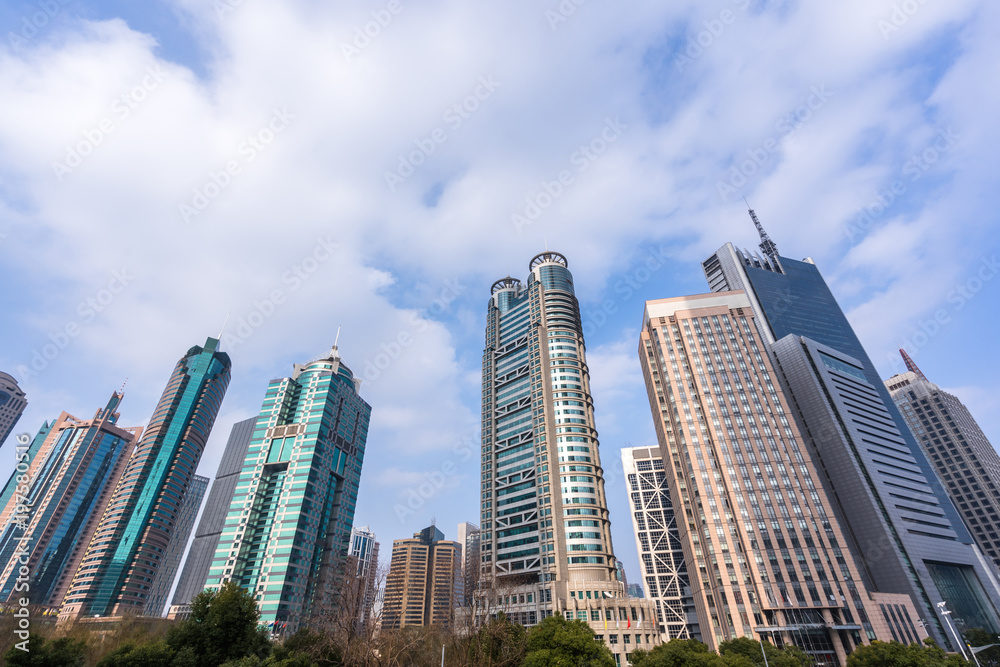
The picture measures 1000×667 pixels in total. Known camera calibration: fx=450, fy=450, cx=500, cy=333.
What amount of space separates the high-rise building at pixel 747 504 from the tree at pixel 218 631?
71345mm

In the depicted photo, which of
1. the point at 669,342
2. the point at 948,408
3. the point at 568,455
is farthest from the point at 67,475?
the point at 948,408

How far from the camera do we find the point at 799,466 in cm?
8762

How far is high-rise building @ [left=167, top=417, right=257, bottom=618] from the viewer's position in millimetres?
152125

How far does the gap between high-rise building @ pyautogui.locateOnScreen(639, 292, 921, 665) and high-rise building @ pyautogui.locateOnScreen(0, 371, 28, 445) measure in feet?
844

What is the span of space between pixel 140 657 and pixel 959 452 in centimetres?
20940

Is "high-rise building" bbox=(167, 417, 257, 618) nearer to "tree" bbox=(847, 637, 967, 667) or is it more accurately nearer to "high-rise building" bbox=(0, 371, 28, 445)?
"high-rise building" bbox=(0, 371, 28, 445)

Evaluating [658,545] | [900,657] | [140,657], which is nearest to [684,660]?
[900,657]

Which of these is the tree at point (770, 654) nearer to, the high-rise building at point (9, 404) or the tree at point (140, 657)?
the tree at point (140, 657)

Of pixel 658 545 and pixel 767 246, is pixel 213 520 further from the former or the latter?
pixel 767 246

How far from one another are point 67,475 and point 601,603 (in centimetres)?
19151

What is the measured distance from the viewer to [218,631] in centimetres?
3262

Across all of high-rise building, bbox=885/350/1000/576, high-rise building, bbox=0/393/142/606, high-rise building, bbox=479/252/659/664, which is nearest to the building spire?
high-rise building, bbox=885/350/1000/576

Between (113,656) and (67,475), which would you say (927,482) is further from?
(67,475)

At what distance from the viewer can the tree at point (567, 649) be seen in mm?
35938
